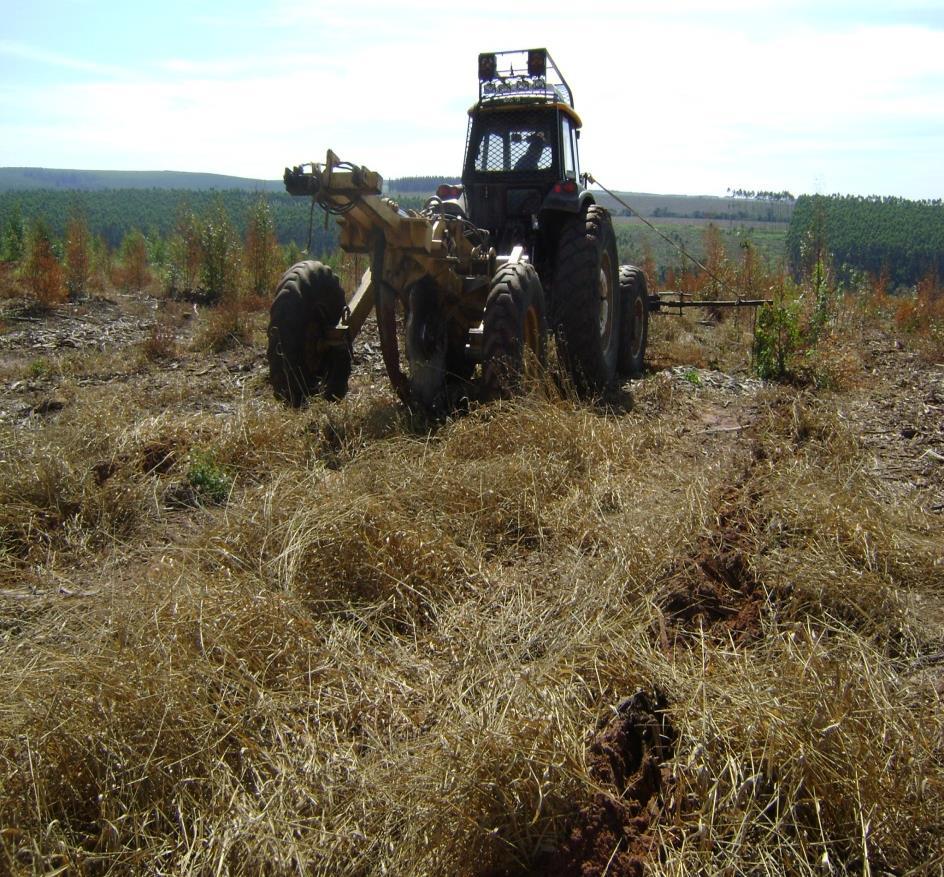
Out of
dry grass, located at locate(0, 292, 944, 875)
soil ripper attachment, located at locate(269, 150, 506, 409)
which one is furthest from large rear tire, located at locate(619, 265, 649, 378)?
dry grass, located at locate(0, 292, 944, 875)

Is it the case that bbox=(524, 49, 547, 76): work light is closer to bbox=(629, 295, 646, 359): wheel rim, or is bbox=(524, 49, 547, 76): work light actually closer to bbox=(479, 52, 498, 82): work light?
bbox=(479, 52, 498, 82): work light

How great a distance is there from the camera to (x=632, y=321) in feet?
25.2

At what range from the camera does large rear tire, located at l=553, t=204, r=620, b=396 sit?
19.7 ft

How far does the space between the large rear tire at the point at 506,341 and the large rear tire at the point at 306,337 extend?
3.89 feet

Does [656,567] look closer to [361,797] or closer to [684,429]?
[361,797]

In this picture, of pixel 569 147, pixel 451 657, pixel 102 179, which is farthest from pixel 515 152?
pixel 102 179

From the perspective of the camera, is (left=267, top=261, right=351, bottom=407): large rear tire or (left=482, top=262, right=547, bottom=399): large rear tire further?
(left=267, top=261, right=351, bottom=407): large rear tire

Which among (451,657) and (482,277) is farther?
(482,277)

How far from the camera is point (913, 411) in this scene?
6.10 m

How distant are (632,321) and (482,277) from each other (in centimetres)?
253

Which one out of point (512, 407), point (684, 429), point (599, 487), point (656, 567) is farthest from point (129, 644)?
point (684, 429)

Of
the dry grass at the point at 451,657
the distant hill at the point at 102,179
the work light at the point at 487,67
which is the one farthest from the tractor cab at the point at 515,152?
the distant hill at the point at 102,179

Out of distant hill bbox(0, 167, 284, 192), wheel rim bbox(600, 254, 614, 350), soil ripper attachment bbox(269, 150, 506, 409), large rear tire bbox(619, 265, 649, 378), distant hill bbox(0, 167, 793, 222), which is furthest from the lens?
distant hill bbox(0, 167, 284, 192)

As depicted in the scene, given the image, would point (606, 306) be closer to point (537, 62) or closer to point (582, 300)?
point (582, 300)
